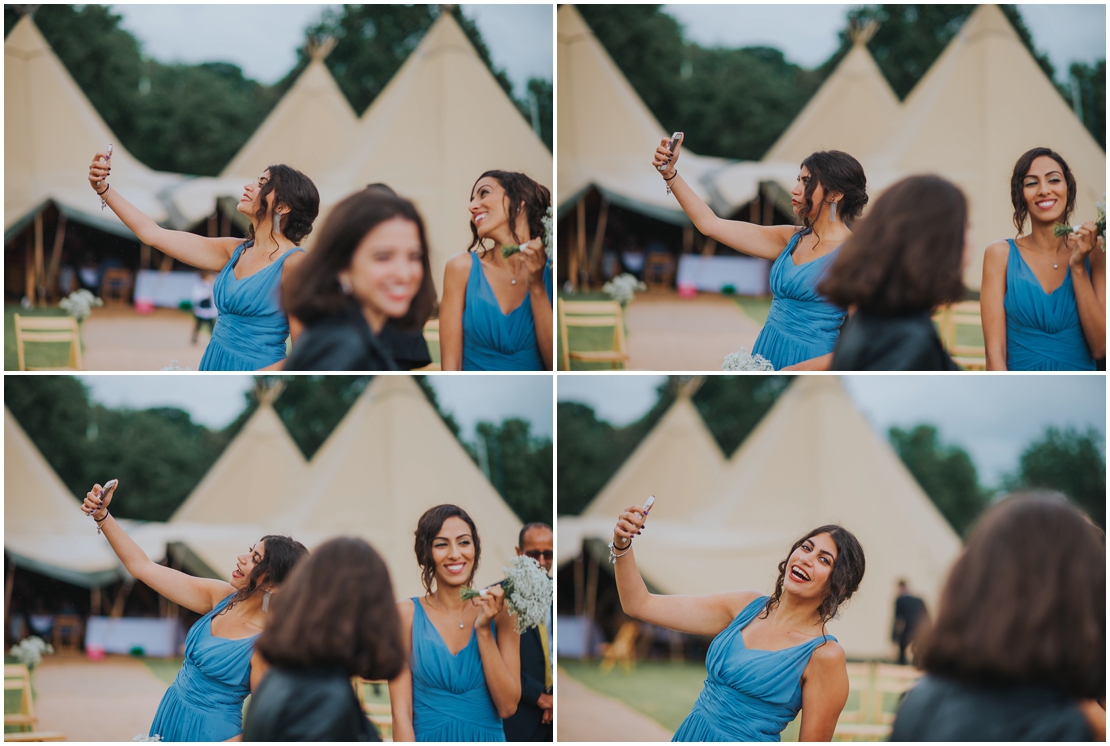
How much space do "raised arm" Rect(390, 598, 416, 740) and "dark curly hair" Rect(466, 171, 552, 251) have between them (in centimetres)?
90

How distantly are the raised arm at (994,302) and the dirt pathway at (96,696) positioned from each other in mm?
2206

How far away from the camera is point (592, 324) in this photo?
2557 millimetres

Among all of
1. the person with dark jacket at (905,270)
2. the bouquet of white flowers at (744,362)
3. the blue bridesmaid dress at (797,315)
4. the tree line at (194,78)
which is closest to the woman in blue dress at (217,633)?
the tree line at (194,78)

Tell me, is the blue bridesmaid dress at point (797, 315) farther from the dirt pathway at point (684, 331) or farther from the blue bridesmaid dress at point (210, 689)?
the blue bridesmaid dress at point (210, 689)

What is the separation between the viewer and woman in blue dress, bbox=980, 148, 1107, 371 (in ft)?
8.17

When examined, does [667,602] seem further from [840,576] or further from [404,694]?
[404,694]

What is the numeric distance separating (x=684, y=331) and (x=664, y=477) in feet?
1.22

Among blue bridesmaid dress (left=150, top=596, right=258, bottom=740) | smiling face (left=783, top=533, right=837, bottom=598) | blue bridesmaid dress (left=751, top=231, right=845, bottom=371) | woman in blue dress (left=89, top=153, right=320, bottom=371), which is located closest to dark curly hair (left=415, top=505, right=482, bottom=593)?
blue bridesmaid dress (left=150, top=596, right=258, bottom=740)

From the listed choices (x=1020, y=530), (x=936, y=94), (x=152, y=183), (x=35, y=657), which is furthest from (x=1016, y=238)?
(x=35, y=657)

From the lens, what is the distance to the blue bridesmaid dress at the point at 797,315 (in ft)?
8.02

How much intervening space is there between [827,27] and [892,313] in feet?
2.78

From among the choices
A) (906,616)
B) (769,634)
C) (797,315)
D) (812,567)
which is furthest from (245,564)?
(906,616)

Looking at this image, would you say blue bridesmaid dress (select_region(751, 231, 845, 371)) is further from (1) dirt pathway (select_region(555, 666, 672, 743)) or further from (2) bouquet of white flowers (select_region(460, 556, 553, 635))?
(1) dirt pathway (select_region(555, 666, 672, 743))

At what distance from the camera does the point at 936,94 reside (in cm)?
260
